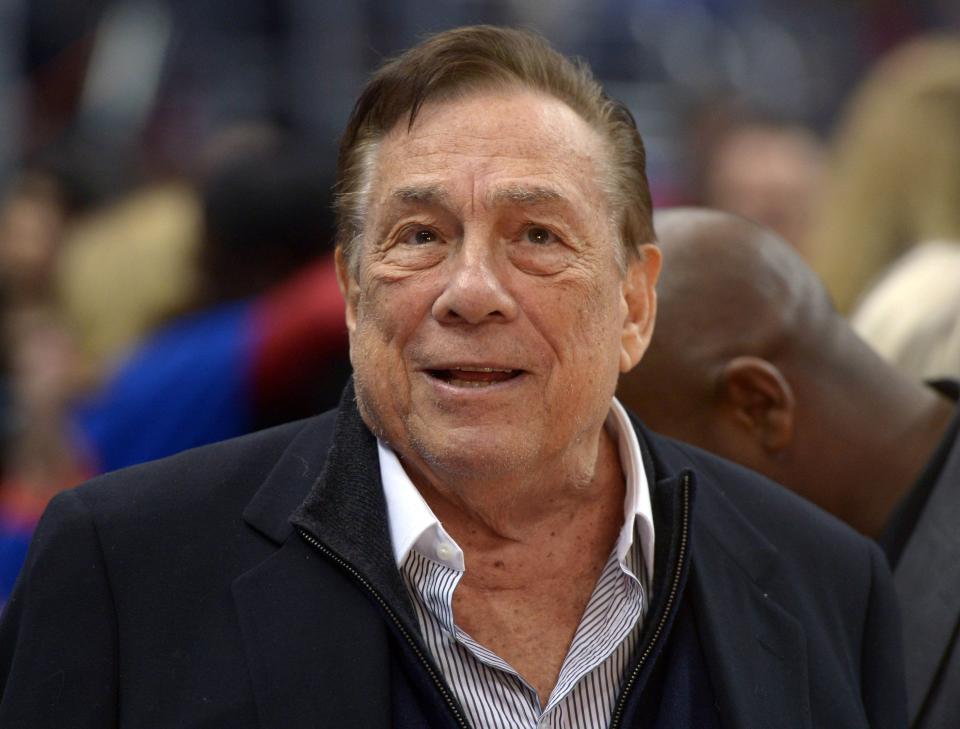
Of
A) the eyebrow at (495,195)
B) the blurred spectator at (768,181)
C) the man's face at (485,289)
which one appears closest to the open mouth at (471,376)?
the man's face at (485,289)

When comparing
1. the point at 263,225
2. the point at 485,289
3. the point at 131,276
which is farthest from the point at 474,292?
the point at 131,276

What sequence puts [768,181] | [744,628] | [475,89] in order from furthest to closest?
1. [768,181]
2. [744,628]
3. [475,89]

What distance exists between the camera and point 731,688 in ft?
7.61

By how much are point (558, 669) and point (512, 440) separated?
373 millimetres

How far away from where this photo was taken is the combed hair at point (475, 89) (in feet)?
7.64

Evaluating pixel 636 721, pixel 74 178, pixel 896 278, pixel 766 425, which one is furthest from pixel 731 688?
pixel 74 178

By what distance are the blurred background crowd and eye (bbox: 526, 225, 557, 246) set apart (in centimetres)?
44

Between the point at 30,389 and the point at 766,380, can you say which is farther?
the point at 30,389

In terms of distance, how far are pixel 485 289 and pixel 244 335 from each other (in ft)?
6.18

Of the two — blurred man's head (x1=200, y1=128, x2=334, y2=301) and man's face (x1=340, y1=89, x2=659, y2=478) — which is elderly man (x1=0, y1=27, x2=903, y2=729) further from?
blurred man's head (x1=200, y1=128, x2=334, y2=301)

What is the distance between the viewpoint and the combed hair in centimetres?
233

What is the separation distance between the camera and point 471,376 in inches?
89.8

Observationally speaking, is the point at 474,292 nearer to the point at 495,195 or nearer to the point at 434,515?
the point at 495,195

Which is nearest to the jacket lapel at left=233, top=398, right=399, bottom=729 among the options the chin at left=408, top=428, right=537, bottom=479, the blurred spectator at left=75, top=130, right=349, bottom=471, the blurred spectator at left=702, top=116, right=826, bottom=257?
the chin at left=408, top=428, right=537, bottom=479
